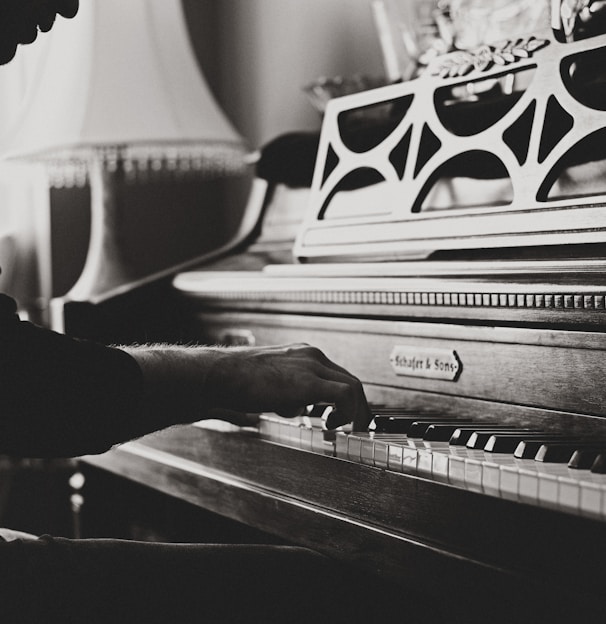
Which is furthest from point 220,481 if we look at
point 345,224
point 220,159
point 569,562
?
point 220,159

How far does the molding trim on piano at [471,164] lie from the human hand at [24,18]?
691 mm

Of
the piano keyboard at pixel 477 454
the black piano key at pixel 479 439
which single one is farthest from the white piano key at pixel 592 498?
the black piano key at pixel 479 439

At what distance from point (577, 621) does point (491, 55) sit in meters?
0.98

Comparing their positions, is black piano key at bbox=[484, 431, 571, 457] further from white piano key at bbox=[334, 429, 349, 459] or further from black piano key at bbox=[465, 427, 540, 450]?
white piano key at bbox=[334, 429, 349, 459]

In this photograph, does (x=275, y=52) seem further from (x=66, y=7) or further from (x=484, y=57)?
(x=66, y=7)

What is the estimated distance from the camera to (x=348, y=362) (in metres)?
1.76

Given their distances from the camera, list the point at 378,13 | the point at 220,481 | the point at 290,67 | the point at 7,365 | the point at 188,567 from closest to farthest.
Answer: the point at 7,365 < the point at 188,567 < the point at 220,481 < the point at 378,13 < the point at 290,67

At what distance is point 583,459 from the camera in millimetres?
1080

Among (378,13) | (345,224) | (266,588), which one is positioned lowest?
(266,588)

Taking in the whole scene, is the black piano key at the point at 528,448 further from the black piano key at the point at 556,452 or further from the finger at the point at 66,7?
the finger at the point at 66,7

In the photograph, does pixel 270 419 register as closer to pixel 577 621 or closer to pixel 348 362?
pixel 348 362

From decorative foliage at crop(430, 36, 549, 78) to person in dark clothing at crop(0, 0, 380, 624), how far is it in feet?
2.04

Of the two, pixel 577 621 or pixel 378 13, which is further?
pixel 378 13

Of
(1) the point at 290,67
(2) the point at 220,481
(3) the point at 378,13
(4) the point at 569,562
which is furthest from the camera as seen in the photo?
(1) the point at 290,67
